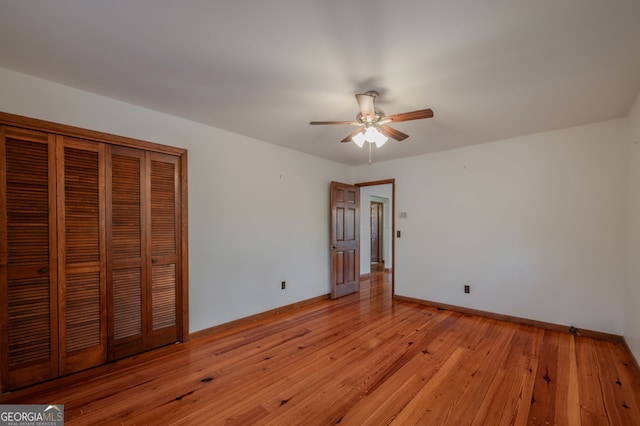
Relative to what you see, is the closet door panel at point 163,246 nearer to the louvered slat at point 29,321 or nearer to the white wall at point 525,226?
the louvered slat at point 29,321

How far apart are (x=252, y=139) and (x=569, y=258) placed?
4172mm

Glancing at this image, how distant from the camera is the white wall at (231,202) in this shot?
7.73ft

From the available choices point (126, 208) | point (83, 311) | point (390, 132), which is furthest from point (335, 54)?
point (83, 311)

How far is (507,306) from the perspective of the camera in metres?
3.60

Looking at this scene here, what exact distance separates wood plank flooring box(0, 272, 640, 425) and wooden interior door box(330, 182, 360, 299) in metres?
1.48

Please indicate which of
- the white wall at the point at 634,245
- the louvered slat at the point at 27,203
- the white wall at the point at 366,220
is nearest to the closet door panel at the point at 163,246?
the louvered slat at the point at 27,203

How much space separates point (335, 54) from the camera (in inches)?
70.8

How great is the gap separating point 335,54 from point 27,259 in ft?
9.22

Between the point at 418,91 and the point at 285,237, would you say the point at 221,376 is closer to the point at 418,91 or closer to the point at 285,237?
the point at 285,237

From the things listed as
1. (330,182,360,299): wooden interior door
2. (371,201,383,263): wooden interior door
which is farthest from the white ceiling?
(371,201,383,263): wooden interior door

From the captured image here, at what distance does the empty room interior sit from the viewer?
1.67m

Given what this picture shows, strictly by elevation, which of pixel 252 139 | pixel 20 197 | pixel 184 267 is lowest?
pixel 184 267

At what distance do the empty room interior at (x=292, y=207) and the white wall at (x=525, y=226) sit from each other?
0.08 ft

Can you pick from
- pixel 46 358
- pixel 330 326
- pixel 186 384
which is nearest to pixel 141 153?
pixel 46 358
